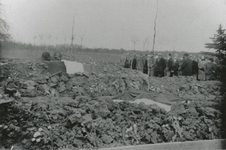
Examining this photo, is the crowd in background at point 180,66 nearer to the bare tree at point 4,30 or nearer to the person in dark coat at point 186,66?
the person in dark coat at point 186,66

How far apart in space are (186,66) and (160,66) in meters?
1.68

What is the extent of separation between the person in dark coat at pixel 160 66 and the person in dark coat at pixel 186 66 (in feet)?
4.06

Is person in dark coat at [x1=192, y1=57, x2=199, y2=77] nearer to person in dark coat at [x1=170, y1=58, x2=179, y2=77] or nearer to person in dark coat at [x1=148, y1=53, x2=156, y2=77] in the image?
person in dark coat at [x1=170, y1=58, x2=179, y2=77]

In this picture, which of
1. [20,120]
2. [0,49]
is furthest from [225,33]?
Answer: [0,49]

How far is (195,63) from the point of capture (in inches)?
577

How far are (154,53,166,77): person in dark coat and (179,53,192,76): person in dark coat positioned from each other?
1237mm

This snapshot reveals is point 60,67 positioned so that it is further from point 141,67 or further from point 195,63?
point 195,63

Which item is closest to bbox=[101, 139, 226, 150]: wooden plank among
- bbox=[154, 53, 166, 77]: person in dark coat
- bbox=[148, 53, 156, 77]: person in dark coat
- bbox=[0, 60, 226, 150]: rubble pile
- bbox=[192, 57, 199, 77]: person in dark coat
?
bbox=[0, 60, 226, 150]: rubble pile

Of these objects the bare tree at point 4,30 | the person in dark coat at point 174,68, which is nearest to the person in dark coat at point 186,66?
the person in dark coat at point 174,68

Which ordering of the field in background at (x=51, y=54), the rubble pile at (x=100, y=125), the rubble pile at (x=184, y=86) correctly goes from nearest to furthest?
the rubble pile at (x=100, y=125) < the rubble pile at (x=184, y=86) < the field in background at (x=51, y=54)

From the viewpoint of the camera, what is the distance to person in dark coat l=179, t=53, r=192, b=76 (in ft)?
47.3

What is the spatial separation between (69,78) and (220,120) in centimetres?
838

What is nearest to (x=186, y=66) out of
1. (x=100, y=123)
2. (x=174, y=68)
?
(x=174, y=68)

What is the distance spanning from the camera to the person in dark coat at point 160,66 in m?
15.1
